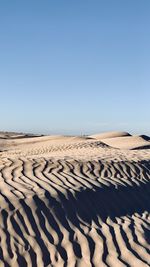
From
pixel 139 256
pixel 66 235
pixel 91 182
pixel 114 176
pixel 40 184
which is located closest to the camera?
pixel 139 256

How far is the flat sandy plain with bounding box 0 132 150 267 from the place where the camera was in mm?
6746

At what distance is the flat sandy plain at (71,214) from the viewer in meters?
6.75

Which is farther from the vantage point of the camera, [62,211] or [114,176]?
[114,176]

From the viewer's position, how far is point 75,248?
7020 millimetres

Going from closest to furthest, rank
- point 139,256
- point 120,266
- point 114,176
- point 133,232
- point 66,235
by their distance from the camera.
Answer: point 120,266, point 139,256, point 66,235, point 133,232, point 114,176

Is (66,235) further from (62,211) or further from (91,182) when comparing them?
(91,182)

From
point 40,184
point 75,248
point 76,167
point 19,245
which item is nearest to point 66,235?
point 75,248

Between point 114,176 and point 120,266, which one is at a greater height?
point 114,176

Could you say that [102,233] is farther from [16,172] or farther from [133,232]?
[16,172]

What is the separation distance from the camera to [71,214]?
8.27 m

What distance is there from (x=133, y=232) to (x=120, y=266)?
153cm

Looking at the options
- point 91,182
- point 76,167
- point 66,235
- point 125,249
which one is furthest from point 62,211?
point 76,167

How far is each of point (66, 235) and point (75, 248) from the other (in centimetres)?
46

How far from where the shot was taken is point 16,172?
10.4 meters
